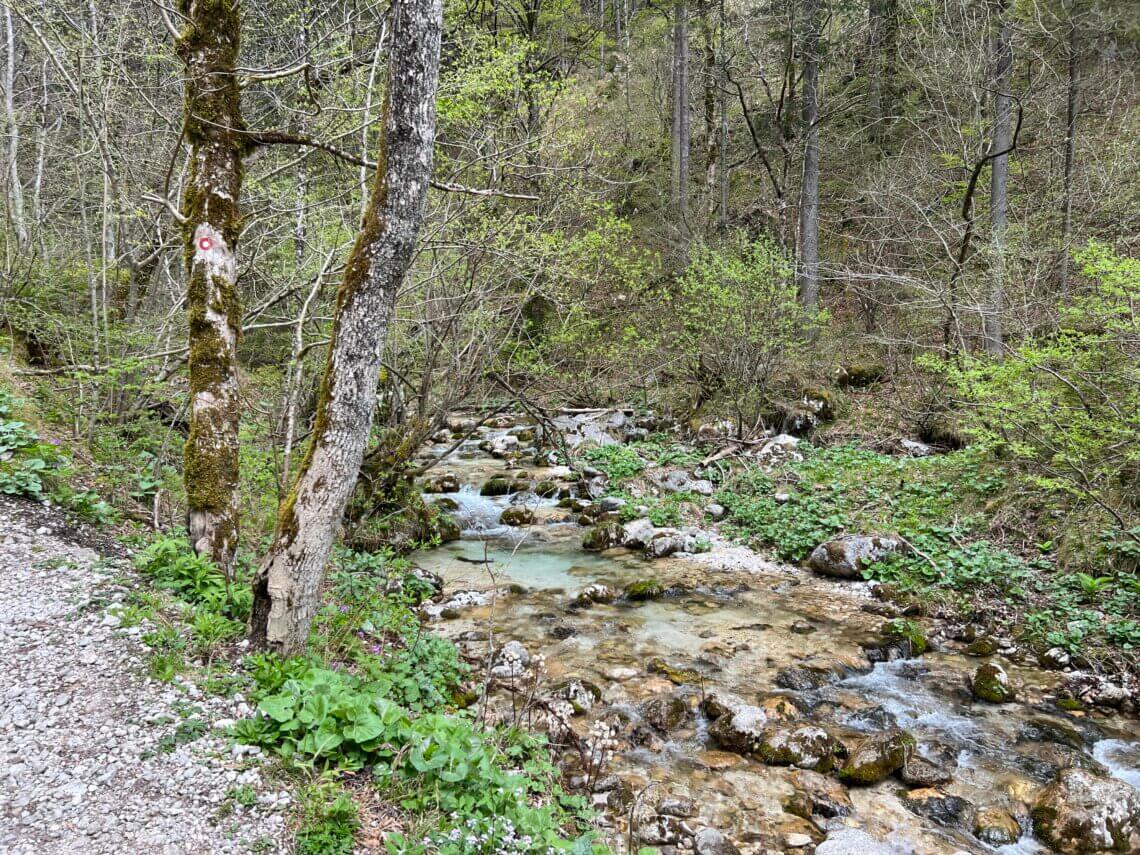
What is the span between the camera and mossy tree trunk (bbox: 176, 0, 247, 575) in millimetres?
4621

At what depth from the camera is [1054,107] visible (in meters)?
12.2

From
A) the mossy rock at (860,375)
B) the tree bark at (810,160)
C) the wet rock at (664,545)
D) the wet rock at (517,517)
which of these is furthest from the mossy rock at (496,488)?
the tree bark at (810,160)

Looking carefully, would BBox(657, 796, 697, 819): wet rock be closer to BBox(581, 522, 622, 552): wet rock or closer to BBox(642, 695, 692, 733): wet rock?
BBox(642, 695, 692, 733): wet rock

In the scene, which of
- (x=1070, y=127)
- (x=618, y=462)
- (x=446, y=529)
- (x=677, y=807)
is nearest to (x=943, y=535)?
(x=618, y=462)

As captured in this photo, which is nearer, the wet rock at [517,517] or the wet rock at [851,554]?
the wet rock at [851,554]

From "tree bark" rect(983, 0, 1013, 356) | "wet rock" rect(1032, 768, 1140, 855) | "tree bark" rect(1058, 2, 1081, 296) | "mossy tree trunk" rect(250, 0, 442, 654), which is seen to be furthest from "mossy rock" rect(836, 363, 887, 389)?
"mossy tree trunk" rect(250, 0, 442, 654)

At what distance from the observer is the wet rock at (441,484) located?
11343 mm

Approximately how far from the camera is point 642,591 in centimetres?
800

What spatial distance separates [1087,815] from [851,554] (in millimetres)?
4341

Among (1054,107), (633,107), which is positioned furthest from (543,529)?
(633,107)

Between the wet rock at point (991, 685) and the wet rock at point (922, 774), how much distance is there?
1297mm

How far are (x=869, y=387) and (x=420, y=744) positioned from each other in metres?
12.8

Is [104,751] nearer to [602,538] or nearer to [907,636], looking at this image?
[907,636]

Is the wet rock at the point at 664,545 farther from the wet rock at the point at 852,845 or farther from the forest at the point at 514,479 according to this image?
the wet rock at the point at 852,845
